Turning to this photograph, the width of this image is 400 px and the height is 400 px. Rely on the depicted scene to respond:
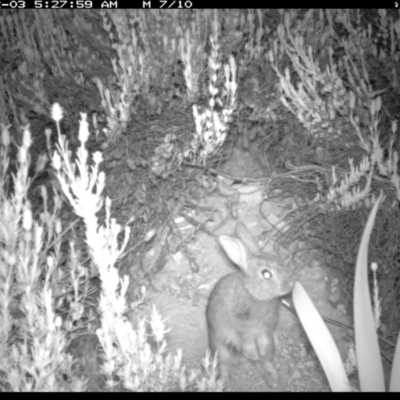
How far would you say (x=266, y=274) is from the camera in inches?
84.8

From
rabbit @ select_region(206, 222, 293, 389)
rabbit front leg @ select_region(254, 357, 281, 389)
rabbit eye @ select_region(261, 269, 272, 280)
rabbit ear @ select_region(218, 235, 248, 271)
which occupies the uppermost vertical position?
rabbit ear @ select_region(218, 235, 248, 271)

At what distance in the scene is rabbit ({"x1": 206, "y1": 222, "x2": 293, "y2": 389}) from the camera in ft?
6.90

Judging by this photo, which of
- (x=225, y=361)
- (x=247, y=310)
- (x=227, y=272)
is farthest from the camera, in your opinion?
(x=227, y=272)

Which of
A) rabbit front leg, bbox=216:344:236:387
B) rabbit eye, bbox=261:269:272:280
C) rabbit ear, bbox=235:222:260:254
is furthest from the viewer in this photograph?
rabbit ear, bbox=235:222:260:254

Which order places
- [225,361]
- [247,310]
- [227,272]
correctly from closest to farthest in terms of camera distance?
[225,361], [247,310], [227,272]

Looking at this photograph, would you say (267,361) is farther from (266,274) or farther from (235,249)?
(235,249)

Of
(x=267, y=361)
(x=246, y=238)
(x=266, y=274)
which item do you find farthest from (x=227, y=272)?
(x=267, y=361)

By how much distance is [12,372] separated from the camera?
1.70 metres

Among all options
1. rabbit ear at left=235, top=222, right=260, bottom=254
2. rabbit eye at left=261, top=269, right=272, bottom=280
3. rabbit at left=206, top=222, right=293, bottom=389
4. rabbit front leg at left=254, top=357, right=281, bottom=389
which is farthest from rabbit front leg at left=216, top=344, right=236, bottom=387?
rabbit ear at left=235, top=222, right=260, bottom=254

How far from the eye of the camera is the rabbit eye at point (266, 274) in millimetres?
2152

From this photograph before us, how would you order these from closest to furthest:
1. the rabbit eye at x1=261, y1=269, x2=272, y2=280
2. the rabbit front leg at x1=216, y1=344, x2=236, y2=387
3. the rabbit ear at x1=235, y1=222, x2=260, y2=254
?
the rabbit front leg at x1=216, y1=344, x2=236, y2=387 → the rabbit eye at x1=261, y1=269, x2=272, y2=280 → the rabbit ear at x1=235, y1=222, x2=260, y2=254

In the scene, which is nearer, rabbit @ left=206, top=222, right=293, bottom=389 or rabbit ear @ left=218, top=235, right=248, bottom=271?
rabbit @ left=206, top=222, right=293, bottom=389

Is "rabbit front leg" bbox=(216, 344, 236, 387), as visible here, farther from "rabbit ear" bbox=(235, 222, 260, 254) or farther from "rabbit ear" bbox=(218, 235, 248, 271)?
"rabbit ear" bbox=(235, 222, 260, 254)

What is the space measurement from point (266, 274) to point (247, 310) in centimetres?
19
